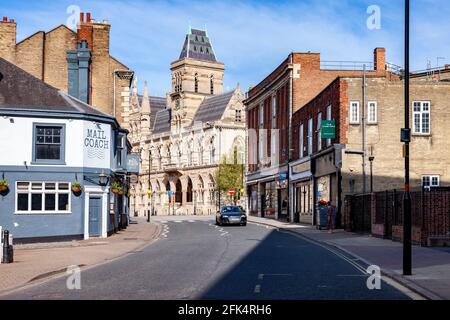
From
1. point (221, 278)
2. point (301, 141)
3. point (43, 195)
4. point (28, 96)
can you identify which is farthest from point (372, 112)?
point (221, 278)

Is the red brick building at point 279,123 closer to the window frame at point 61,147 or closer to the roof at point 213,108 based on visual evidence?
the window frame at point 61,147


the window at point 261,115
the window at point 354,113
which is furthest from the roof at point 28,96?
the window at point 261,115

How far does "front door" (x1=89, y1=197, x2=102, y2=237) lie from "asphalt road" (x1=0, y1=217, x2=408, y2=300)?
8578 millimetres

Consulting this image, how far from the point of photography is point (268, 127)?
6669 centimetres

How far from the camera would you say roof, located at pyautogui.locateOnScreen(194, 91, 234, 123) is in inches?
4313

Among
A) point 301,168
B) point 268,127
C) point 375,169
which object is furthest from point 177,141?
point 375,169

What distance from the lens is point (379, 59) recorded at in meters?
53.8

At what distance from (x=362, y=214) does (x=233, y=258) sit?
1621cm

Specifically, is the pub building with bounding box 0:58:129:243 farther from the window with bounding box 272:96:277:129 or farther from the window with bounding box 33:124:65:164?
the window with bounding box 272:96:277:129

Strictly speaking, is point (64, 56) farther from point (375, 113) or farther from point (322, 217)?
point (375, 113)

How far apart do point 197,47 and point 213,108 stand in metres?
25.5

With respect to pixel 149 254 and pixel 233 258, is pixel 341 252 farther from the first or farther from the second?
pixel 149 254

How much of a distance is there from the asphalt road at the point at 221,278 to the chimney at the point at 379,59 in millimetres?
30528

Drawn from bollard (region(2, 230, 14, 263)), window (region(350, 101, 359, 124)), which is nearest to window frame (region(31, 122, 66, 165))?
bollard (region(2, 230, 14, 263))
